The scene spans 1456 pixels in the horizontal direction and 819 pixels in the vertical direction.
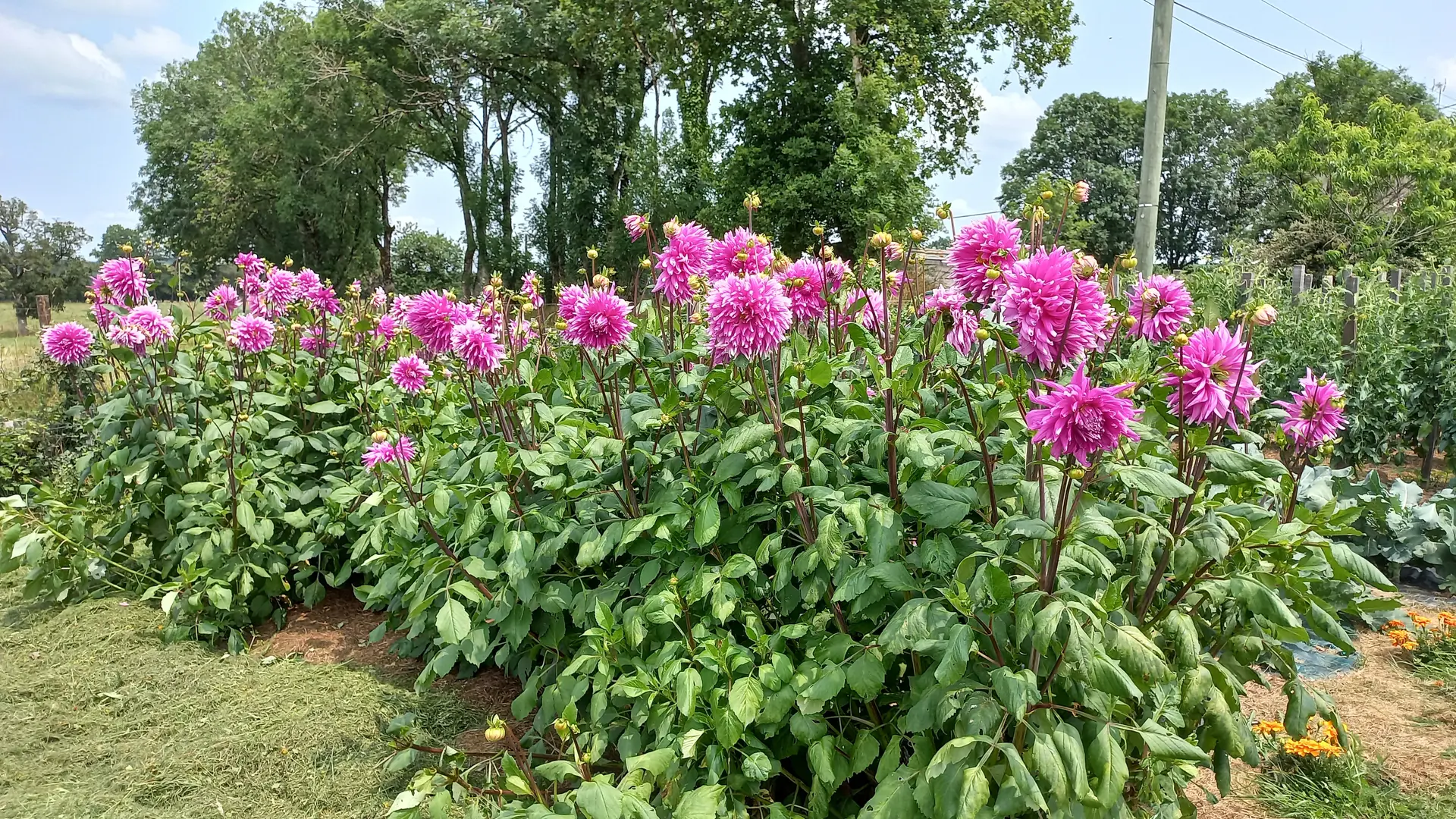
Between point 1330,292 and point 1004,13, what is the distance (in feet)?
47.8

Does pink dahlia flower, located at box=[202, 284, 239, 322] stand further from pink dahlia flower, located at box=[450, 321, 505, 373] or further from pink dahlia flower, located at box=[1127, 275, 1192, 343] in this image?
pink dahlia flower, located at box=[1127, 275, 1192, 343]

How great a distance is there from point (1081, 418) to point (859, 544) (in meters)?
0.84

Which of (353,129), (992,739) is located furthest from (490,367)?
(353,129)

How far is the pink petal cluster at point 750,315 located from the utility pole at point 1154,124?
686cm

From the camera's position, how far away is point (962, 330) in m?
2.05

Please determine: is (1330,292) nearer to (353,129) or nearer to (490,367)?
(490,367)

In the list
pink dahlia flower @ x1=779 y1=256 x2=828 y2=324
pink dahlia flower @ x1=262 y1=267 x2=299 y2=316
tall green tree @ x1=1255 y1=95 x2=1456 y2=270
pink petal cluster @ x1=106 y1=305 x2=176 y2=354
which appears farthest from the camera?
tall green tree @ x1=1255 y1=95 x2=1456 y2=270

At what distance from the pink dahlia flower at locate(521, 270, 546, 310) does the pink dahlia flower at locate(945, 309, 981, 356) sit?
1.34m

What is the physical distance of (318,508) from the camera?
153 inches

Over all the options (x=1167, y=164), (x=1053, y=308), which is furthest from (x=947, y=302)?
(x=1167, y=164)

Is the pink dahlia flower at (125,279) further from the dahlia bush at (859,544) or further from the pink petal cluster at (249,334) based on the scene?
the dahlia bush at (859,544)

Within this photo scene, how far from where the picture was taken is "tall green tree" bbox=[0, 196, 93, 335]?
32.2 meters

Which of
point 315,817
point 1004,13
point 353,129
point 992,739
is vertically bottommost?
point 315,817

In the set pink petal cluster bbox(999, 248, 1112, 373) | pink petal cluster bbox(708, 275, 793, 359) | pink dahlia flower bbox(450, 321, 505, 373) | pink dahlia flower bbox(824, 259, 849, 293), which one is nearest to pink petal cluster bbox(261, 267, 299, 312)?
pink dahlia flower bbox(450, 321, 505, 373)
